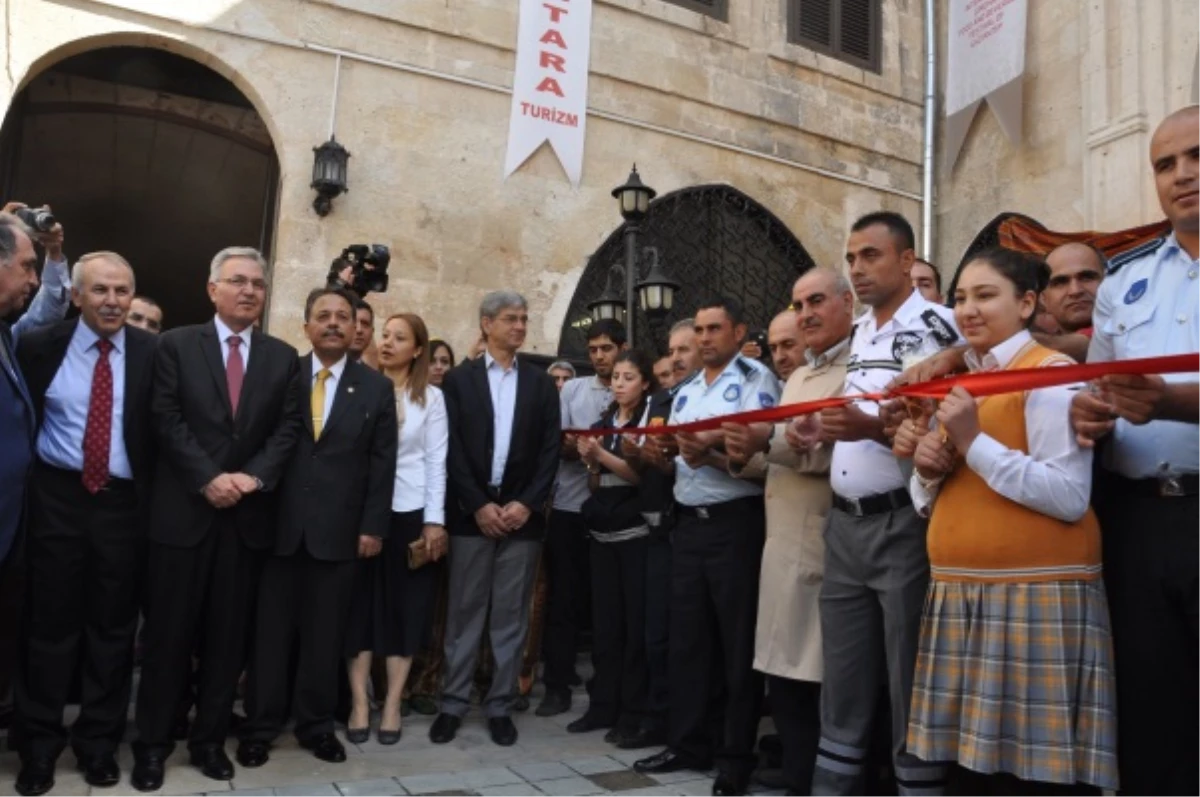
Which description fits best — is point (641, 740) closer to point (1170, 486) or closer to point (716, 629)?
point (716, 629)

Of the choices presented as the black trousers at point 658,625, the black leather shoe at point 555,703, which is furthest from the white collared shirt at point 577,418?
the black leather shoe at point 555,703

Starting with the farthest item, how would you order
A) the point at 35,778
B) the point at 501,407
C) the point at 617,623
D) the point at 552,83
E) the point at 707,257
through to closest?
the point at 707,257, the point at 552,83, the point at 501,407, the point at 617,623, the point at 35,778

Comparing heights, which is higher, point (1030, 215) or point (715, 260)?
point (1030, 215)

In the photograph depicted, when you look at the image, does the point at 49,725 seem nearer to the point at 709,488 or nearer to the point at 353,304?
the point at 353,304

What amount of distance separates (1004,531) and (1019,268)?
2.60ft

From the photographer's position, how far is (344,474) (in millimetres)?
4285

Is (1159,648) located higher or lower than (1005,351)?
lower

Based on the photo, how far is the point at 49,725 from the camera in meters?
3.69

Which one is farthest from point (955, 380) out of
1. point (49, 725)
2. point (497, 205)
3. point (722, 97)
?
point (722, 97)

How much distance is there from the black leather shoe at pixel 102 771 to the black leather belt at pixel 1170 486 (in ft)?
12.5

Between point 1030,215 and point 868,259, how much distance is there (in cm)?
815

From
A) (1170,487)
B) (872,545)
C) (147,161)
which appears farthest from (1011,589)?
(147,161)

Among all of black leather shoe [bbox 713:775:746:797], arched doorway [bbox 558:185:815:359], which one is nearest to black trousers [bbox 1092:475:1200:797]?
black leather shoe [bbox 713:775:746:797]

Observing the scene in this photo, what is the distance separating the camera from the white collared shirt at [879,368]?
127 inches
